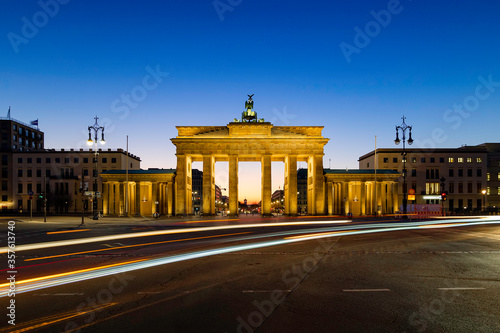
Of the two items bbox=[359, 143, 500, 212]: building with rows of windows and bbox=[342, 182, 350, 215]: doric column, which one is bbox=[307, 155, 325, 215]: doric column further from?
bbox=[359, 143, 500, 212]: building with rows of windows

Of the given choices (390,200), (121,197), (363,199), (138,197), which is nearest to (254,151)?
(363,199)

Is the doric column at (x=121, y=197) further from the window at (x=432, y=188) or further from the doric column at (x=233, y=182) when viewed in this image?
the window at (x=432, y=188)

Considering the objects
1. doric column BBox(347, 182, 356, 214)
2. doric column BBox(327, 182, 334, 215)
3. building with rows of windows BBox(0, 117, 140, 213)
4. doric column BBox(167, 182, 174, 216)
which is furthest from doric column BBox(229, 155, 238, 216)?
building with rows of windows BBox(0, 117, 140, 213)

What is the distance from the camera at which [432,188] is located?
82750 millimetres

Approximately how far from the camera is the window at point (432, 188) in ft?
271

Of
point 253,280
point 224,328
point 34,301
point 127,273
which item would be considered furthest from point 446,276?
point 34,301

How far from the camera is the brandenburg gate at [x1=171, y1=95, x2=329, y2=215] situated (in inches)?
2291

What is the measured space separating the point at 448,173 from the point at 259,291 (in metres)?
91.6

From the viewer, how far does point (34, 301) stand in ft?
27.2

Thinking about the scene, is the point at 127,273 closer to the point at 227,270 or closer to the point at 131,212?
the point at 227,270

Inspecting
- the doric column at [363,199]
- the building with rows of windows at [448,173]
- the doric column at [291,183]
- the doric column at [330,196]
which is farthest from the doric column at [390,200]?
the building with rows of windows at [448,173]

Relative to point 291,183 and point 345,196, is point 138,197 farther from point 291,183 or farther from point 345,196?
point 345,196

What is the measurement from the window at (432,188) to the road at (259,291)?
7562 cm

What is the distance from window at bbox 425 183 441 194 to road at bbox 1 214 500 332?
248 feet
